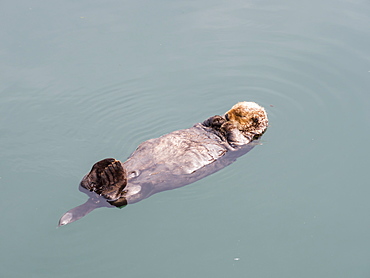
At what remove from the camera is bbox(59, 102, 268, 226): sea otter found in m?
4.50

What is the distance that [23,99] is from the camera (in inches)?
261

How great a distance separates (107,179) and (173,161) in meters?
0.84

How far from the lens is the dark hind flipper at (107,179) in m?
4.43

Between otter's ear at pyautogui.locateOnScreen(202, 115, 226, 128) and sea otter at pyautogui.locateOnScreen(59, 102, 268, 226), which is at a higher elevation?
otter's ear at pyautogui.locateOnScreen(202, 115, 226, 128)

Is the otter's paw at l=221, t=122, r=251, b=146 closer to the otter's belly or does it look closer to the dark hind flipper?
the otter's belly

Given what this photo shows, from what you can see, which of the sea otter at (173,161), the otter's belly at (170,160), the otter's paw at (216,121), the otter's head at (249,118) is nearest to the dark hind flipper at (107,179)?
the sea otter at (173,161)

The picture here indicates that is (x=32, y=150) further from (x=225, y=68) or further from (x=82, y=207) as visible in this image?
(x=225, y=68)

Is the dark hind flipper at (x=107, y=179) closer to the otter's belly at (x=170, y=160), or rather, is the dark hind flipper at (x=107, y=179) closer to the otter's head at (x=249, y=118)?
the otter's belly at (x=170, y=160)

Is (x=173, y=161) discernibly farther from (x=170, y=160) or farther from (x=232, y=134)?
(x=232, y=134)

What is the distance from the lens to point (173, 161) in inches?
197

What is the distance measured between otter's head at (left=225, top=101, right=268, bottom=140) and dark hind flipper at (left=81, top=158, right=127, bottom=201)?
189 centimetres

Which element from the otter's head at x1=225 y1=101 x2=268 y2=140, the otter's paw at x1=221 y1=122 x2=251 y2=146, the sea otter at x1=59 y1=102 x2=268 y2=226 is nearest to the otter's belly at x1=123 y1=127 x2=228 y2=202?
the sea otter at x1=59 y1=102 x2=268 y2=226

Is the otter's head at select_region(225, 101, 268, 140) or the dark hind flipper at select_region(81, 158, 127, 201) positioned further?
the otter's head at select_region(225, 101, 268, 140)

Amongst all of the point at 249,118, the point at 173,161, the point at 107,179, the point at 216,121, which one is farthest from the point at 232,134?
the point at 107,179
